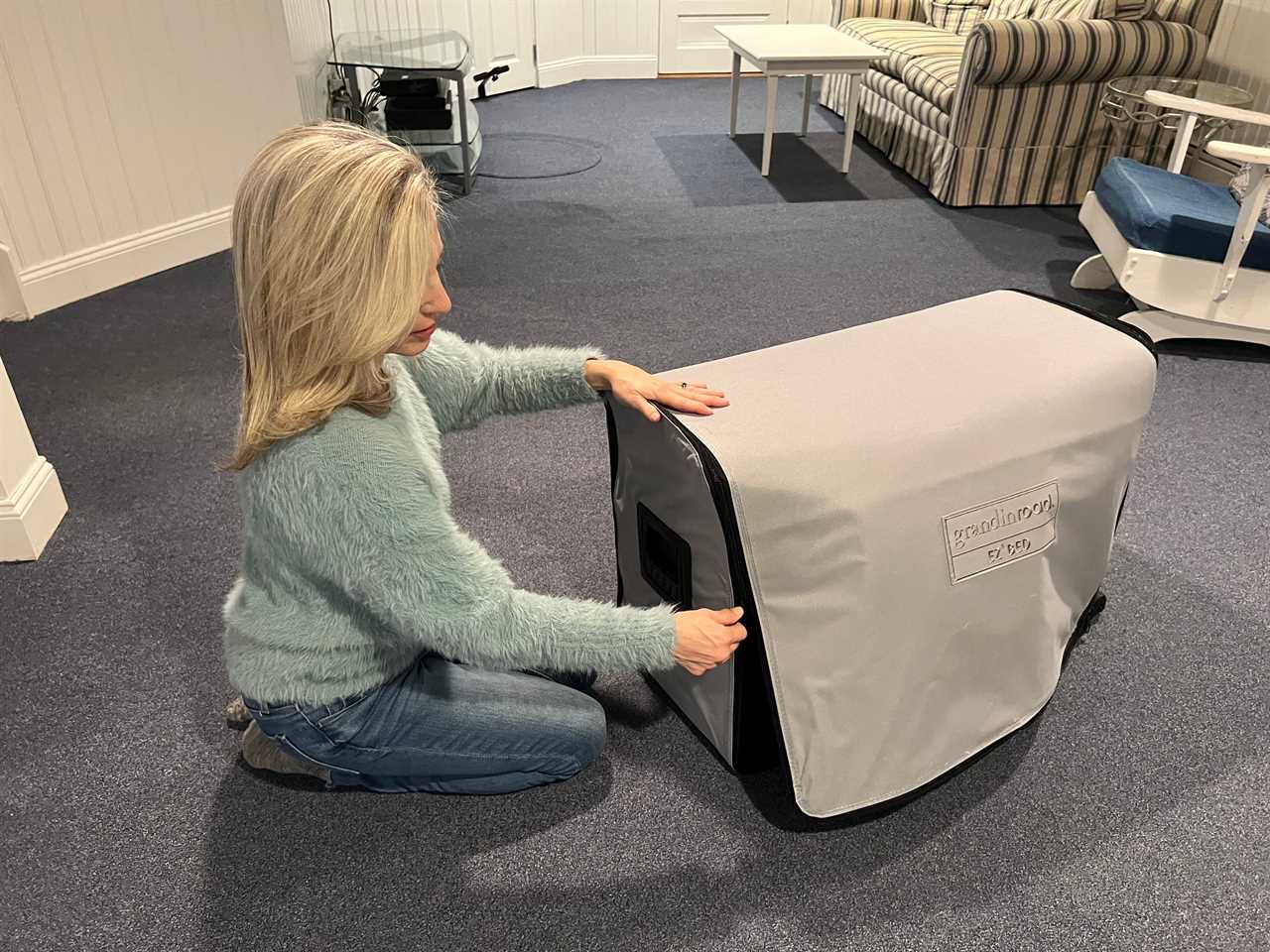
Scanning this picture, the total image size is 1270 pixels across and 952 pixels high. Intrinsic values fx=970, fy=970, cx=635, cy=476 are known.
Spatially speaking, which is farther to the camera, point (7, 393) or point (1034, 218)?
point (1034, 218)

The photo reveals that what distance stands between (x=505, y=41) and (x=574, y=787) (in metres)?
5.02

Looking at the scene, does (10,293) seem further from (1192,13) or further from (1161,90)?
(1192,13)

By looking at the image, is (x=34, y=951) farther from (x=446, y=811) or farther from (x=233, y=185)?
(x=233, y=185)

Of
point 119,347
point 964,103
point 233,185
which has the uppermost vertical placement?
point 964,103

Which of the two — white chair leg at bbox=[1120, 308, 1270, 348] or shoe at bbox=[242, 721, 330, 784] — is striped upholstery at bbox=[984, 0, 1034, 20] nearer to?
white chair leg at bbox=[1120, 308, 1270, 348]

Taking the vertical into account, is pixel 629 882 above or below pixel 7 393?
below

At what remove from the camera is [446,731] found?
1.33m

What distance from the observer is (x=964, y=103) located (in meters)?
3.62

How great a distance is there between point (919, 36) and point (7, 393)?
4052mm

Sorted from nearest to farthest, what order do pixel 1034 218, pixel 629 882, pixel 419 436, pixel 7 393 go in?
pixel 419 436, pixel 629 882, pixel 7 393, pixel 1034 218

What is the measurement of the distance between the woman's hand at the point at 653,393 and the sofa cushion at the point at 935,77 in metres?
2.94

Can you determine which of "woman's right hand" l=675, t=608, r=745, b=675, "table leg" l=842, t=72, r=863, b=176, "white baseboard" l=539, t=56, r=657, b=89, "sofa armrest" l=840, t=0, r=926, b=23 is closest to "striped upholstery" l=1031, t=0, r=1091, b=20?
"table leg" l=842, t=72, r=863, b=176

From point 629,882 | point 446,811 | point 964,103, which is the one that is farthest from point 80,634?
point 964,103

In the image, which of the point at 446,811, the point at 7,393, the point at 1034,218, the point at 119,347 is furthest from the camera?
the point at 1034,218
